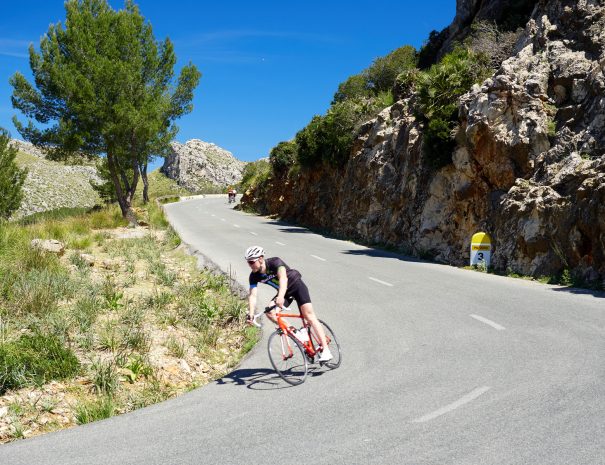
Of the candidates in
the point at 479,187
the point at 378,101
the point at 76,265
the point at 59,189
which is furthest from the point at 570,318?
the point at 59,189

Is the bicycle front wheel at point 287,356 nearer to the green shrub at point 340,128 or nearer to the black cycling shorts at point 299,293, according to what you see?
the black cycling shorts at point 299,293

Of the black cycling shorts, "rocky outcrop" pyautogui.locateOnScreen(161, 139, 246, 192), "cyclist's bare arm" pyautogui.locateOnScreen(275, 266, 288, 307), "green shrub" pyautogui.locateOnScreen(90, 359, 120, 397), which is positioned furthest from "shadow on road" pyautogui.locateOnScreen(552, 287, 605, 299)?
"rocky outcrop" pyautogui.locateOnScreen(161, 139, 246, 192)

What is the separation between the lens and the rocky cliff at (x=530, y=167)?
1373cm

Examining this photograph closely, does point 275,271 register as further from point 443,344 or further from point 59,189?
point 59,189

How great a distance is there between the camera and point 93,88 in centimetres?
2523

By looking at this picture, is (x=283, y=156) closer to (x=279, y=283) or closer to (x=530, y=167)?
(x=530, y=167)

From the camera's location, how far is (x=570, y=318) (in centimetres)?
927

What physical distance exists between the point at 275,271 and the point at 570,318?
563 cm

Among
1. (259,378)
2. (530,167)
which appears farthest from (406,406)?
Answer: (530,167)

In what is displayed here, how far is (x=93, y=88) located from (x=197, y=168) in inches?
4165

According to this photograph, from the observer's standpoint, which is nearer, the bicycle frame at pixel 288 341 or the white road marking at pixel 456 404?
the white road marking at pixel 456 404

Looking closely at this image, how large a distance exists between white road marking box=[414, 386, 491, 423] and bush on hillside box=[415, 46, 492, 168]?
15.3m

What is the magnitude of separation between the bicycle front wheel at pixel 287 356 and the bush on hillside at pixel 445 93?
1478cm

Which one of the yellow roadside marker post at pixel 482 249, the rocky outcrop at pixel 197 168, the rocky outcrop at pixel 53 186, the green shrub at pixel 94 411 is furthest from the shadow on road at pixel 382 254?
the rocky outcrop at pixel 197 168
